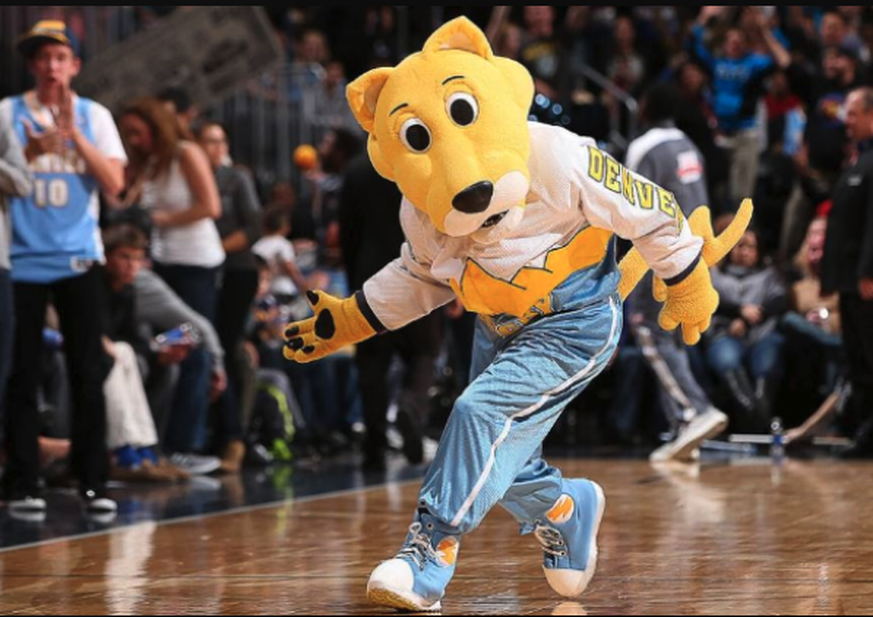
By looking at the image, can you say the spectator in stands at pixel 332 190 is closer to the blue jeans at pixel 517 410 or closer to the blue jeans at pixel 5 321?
the blue jeans at pixel 5 321

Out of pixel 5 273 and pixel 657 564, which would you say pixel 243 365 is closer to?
pixel 5 273

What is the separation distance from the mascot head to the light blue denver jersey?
2.86m

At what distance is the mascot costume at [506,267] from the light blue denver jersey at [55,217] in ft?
8.58

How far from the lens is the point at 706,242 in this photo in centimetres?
455

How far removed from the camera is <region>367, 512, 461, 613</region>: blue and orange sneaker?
3.96 m

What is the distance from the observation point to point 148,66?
10.3 meters

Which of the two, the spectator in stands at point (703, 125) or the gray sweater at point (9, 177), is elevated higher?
the spectator in stands at point (703, 125)

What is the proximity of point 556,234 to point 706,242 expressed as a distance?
1.71 ft

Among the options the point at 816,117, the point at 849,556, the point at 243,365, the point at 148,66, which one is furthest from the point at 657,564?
the point at 816,117

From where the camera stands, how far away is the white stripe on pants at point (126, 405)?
791 cm

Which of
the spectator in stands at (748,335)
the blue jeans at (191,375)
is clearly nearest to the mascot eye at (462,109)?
the blue jeans at (191,375)

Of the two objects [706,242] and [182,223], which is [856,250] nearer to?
[182,223]

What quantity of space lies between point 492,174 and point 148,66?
668cm

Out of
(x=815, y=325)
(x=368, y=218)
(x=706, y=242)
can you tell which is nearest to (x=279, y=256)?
(x=368, y=218)
